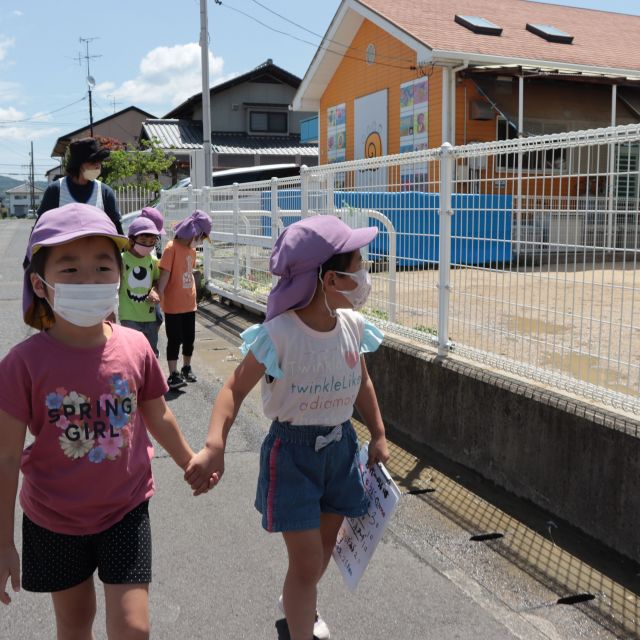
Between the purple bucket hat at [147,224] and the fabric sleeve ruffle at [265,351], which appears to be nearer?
the fabric sleeve ruffle at [265,351]

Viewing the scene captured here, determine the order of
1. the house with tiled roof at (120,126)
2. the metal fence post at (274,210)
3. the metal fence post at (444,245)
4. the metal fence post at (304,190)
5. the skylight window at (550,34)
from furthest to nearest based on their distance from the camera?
the house with tiled roof at (120,126) → the skylight window at (550,34) → the metal fence post at (274,210) → the metal fence post at (304,190) → the metal fence post at (444,245)

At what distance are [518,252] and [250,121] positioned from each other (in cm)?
3511

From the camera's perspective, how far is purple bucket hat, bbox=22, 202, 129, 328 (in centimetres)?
216

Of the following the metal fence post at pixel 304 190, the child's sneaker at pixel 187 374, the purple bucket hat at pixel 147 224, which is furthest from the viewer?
the metal fence post at pixel 304 190

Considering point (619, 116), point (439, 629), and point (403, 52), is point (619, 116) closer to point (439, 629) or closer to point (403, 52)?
point (403, 52)

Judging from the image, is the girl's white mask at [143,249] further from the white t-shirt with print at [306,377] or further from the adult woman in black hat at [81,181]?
the white t-shirt with print at [306,377]

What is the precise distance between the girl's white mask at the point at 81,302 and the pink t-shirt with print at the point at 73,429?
0.33 feet

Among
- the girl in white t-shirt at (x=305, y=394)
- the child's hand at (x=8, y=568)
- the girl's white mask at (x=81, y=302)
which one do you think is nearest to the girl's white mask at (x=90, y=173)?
the girl in white t-shirt at (x=305, y=394)

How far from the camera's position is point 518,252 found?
4.34m

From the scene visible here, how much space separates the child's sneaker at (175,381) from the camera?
6654 millimetres

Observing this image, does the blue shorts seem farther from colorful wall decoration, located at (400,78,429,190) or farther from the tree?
the tree

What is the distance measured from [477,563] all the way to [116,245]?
7.56 ft

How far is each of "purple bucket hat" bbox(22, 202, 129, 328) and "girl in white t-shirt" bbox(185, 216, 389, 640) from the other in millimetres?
637

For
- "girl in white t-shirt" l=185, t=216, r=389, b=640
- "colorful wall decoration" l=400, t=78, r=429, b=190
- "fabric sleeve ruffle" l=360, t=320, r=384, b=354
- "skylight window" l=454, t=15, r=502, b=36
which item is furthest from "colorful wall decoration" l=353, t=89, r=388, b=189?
"girl in white t-shirt" l=185, t=216, r=389, b=640
